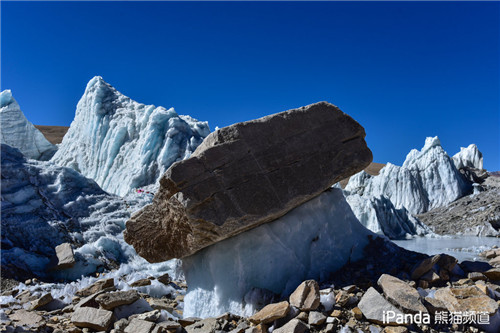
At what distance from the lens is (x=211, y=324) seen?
Result: 3.94m

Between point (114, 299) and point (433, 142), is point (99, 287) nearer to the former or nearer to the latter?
point (114, 299)

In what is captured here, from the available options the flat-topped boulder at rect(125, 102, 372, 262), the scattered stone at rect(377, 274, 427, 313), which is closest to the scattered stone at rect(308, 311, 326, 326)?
the scattered stone at rect(377, 274, 427, 313)

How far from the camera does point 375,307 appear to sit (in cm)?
356

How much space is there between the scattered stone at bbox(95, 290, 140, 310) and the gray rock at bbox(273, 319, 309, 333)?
183 cm

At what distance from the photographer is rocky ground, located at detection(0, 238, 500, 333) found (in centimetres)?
345

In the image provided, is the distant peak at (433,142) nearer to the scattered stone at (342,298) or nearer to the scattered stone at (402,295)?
the scattered stone at (402,295)

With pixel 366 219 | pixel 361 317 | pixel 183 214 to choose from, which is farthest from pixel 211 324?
pixel 366 219

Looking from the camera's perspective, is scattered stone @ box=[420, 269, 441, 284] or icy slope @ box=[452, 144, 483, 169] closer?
scattered stone @ box=[420, 269, 441, 284]

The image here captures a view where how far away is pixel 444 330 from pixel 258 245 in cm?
204

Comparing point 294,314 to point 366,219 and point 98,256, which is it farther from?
point 366,219

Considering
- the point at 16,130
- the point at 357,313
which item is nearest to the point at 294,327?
the point at 357,313

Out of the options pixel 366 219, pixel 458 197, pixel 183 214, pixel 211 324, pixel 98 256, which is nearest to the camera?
pixel 211 324

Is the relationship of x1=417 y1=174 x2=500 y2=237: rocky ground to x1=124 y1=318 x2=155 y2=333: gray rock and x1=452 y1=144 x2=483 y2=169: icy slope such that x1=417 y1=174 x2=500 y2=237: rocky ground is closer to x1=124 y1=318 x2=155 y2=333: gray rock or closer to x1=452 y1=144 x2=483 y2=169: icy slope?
x1=452 y1=144 x2=483 y2=169: icy slope

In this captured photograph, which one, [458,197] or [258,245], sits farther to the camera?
[458,197]
